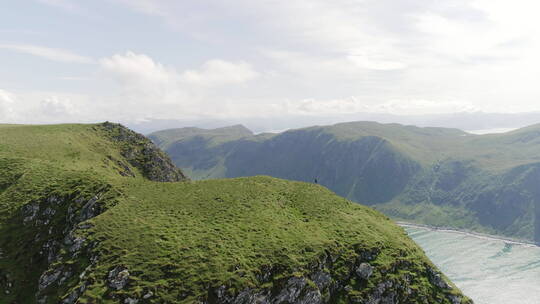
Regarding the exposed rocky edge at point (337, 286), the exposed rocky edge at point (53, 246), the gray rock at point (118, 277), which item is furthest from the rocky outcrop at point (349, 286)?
the exposed rocky edge at point (53, 246)

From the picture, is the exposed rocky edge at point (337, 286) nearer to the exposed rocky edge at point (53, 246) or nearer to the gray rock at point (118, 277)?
the gray rock at point (118, 277)

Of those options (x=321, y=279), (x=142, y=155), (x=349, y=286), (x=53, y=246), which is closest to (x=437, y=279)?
(x=349, y=286)

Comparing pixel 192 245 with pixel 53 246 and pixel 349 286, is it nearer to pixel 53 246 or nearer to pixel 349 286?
pixel 53 246

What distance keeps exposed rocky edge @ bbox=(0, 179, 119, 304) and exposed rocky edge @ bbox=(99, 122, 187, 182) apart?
4706 centimetres

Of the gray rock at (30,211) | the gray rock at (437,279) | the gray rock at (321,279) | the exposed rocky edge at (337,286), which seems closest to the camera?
the exposed rocky edge at (337,286)

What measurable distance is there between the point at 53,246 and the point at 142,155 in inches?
2472

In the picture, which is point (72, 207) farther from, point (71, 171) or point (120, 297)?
→ point (120, 297)

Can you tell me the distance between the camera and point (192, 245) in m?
39.1

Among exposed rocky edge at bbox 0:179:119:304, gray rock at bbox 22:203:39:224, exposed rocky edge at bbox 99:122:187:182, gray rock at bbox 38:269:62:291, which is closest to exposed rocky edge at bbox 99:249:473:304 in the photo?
exposed rocky edge at bbox 0:179:119:304

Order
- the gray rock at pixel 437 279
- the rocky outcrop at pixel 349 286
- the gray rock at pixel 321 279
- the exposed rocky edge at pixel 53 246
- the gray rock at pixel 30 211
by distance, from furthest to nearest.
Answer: the gray rock at pixel 30 211
the gray rock at pixel 437 279
the gray rock at pixel 321 279
the rocky outcrop at pixel 349 286
the exposed rocky edge at pixel 53 246

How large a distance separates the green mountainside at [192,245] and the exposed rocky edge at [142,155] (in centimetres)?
3470

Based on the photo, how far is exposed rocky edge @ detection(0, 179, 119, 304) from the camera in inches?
1411

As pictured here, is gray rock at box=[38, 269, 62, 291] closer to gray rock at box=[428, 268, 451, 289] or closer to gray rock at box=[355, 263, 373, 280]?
gray rock at box=[355, 263, 373, 280]

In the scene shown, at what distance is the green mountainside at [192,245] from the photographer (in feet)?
→ 114
